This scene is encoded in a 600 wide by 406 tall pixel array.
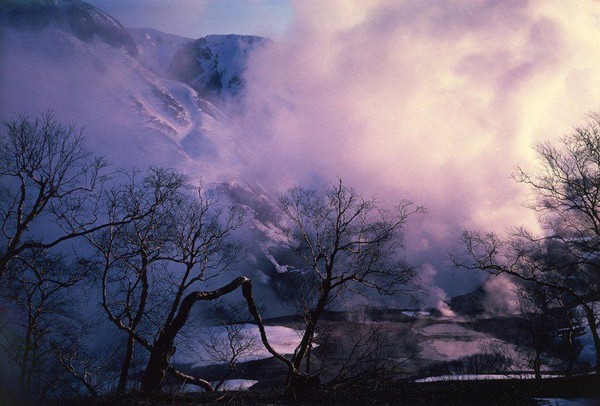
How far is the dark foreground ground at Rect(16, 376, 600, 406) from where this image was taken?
4930 millimetres

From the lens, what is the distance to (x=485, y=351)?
160ft

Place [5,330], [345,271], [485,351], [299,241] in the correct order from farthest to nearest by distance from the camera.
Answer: [485,351] < [5,330] < [299,241] < [345,271]

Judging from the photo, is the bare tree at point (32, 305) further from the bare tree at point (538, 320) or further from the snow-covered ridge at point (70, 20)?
the snow-covered ridge at point (70, 20)

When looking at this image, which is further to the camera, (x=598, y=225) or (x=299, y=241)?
(x=299, y=241)

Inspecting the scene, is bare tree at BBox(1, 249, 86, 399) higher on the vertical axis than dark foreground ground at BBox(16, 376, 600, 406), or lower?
higher

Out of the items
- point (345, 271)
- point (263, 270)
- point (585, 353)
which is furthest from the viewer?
point (263, 270)

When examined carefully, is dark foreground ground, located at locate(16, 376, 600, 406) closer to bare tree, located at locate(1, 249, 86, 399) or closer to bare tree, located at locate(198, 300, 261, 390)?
bare tree, located at locate(1, 249, 86, 399)

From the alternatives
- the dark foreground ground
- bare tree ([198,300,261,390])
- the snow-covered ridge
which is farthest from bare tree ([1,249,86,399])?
the snow-covered ridge

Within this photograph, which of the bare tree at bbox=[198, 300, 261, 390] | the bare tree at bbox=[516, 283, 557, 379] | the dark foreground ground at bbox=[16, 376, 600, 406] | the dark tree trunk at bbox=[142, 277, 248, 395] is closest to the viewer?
the dark foreground ground at bbox=[16, 376, 600, 406]

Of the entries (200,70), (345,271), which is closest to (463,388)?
(345,271)

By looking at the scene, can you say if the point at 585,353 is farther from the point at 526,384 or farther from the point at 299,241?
the point at 526,384

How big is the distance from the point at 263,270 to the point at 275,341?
17.2 m

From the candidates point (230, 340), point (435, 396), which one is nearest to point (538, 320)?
point (230, 340)

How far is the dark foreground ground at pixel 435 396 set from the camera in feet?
16.2
